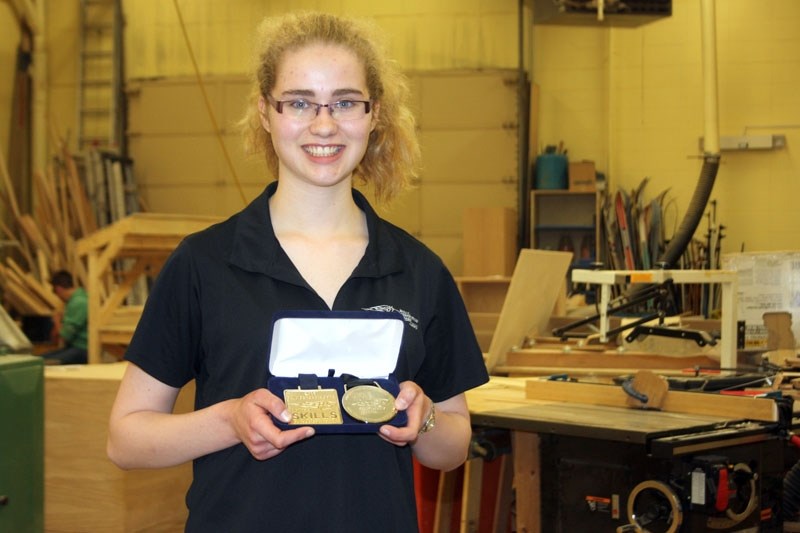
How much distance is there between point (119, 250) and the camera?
5.32 metres

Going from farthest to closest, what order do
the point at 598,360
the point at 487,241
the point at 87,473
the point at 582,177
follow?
the point at 582,177 → the point at 487,241 → the point at 598,360 → the point at 87,473

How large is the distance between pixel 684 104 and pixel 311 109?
304 inches

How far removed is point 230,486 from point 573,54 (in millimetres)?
7994

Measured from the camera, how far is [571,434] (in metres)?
2.64

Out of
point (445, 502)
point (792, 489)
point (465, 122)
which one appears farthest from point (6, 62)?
point (792, 489)

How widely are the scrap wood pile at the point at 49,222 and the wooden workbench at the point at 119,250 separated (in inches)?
109

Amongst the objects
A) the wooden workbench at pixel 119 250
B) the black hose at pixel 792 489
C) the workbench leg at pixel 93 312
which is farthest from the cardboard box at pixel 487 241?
the black hose at pixel 792 489

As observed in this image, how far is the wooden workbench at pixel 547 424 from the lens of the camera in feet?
8.38

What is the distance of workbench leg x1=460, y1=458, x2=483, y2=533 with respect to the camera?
3273 mm

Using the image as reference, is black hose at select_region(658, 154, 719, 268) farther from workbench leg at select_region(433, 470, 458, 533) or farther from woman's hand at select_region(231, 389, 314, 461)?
woman's hand at select_region(231, 389, 314, 461)

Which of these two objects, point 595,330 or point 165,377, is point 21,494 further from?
point 595,330

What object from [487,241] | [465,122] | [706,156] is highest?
[465,122]

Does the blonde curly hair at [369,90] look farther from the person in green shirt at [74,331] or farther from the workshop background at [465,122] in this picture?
the workshop background at [465,122]

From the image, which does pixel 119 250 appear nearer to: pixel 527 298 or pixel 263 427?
pixel 527 298
